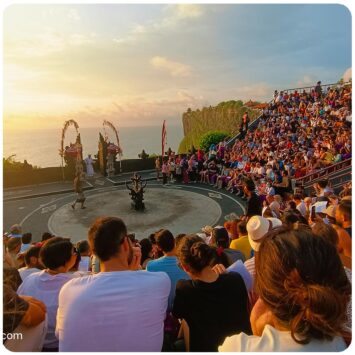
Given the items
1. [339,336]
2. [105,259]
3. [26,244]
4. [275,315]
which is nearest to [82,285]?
[105,259]

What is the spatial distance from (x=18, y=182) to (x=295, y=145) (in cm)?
1716

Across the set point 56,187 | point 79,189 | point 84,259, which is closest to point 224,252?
point 84,259

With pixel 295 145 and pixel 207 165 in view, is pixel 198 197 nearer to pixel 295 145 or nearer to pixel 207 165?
pixel 207 165

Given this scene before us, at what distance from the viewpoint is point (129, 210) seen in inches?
560

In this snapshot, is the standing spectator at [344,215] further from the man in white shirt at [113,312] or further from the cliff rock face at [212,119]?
the cliff rock face at [212,119]

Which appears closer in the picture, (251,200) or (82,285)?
Answer: (82,285)

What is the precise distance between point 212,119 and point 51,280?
59.6 m

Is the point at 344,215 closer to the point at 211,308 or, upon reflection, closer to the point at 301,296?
the point at 211,308

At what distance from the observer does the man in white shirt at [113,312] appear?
2445 millimetres

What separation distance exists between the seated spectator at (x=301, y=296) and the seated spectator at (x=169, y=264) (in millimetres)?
2210

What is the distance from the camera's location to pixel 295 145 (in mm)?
17188

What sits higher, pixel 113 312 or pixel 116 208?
pixel 113 312

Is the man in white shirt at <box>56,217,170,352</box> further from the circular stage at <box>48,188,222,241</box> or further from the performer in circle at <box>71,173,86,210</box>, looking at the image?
the performer in circle at <box>71,173,86,210</box>

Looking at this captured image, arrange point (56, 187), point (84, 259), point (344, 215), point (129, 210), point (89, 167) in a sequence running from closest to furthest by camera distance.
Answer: point (344, 215) → point (84, 259) → point (129, 210) → point (56, 187) → point (89, 167)
